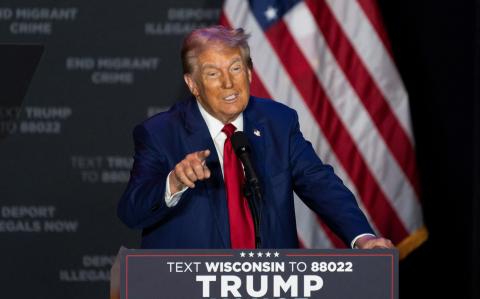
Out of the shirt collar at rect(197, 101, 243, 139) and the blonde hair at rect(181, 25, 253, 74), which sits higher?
the blonde hair at rect(181, 25, 253, 74)

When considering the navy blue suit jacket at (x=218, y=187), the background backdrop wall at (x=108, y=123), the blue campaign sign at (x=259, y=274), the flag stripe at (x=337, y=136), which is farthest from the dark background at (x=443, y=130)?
the blue campaign sign at (x=259, y=274)

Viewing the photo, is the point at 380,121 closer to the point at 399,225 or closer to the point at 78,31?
the point at 399,225

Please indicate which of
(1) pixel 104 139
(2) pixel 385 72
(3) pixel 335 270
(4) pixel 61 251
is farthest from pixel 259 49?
(3) pixel 335 270

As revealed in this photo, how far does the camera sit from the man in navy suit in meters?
2.42

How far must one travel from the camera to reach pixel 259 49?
13.2 ft

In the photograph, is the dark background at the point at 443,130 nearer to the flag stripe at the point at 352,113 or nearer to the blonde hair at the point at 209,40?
the flag stripe at the point at 352,113

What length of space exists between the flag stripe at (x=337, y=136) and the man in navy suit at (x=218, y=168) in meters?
1.39

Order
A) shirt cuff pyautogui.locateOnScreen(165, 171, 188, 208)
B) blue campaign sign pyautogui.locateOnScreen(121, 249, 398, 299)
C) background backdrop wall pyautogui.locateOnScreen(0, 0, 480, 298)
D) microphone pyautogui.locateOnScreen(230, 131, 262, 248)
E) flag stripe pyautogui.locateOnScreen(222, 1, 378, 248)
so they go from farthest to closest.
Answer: background backdrop wall pyautogui.locateOnScreen(0, 0, 480, 298) → flag stripe pyautogui.locateOnScreen(222, 1, 378, 248) → shirt cuff pyautogui.locateOnScreen(165, 171, 188, 208) → microphone pyautogui.locateOnScreen(230, 131, 262, 248) → blue campaign sign pyautogui.locateOnScreen(121, 249, 398, 299)

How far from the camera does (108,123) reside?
4316 millimetres

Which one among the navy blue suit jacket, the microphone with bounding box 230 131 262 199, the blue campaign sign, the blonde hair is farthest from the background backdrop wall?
the blue campaign sign

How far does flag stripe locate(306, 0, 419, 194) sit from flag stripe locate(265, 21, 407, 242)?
0.13 m

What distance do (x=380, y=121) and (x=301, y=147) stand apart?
1476 mm

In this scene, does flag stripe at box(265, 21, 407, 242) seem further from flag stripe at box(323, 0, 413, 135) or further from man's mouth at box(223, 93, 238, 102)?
man's mouth at box(223, 93, 238, 102)

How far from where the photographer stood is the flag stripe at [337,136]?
4.02 meters
